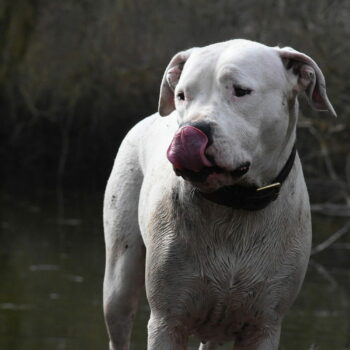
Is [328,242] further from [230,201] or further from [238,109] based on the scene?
[238,109]

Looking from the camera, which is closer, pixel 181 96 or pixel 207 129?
pixel 207 129

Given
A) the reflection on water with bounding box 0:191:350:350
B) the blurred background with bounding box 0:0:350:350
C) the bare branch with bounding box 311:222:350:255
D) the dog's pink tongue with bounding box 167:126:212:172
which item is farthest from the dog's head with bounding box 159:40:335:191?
the bare branch with bounding box 311:222:350:255

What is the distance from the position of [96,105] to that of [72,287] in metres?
7.60

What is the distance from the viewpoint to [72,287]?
36.8ft

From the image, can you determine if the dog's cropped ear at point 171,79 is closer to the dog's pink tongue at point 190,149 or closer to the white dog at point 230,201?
the white dog at point 230,201

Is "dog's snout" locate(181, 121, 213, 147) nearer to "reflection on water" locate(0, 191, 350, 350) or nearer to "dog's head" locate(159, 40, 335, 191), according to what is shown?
"dog's head" locate(159, 40, 335, 191)

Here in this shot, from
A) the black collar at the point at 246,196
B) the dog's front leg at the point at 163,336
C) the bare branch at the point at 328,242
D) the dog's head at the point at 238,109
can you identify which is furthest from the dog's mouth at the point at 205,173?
the bare branch at the point at 328,242

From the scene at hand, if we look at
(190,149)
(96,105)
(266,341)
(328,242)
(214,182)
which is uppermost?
(190,149)

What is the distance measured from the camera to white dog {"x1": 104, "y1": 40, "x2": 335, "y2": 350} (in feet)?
14.1

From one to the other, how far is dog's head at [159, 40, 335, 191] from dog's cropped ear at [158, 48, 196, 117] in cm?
8

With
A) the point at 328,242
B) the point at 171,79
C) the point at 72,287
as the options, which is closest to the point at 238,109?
the point at 171,79

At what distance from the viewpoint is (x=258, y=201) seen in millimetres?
4637

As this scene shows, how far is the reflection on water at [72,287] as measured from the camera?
30.9 ft

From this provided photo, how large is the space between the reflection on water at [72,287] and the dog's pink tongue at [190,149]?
114 inches
